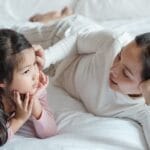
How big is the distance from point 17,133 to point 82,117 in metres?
0.21

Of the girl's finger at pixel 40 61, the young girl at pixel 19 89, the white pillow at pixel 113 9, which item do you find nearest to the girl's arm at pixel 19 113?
the young girl at pixel 19 89

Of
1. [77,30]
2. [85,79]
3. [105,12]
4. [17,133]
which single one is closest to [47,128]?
[17,133]

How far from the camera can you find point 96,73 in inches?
48.7

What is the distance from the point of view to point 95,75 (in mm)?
1238

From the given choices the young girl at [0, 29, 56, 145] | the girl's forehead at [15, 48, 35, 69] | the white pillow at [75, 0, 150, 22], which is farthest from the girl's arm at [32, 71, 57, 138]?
the white pillow at [75, 0, 150, 22]

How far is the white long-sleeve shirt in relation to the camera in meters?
1.16

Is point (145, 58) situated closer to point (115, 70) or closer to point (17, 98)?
point (115, 70)

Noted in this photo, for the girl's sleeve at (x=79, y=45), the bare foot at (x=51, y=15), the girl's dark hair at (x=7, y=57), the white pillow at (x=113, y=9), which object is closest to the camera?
the girl's dark hair at (x=7, y=57)

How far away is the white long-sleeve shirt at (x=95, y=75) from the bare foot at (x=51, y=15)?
18.6 inches

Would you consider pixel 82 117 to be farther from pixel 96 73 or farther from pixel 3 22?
pixel 3 22

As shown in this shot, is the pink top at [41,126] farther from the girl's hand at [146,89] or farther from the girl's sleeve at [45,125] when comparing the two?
the girl's hand at [146,89]

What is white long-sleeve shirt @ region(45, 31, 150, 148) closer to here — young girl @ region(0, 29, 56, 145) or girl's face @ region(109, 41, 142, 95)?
girl's face @ region(109, 41, 142, 95)

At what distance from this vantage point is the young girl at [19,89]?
3.23 feet

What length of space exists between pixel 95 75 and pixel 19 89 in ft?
1.03
